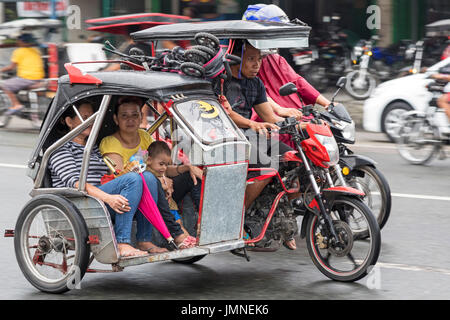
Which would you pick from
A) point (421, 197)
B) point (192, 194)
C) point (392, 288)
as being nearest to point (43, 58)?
point (421, 197)

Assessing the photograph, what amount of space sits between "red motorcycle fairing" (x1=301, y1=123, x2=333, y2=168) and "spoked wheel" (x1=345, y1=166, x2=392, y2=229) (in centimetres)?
128

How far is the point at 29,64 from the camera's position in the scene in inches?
576

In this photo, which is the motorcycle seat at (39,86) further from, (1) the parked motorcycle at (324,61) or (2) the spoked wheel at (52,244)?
(2) the spoked wheel at (52,244)

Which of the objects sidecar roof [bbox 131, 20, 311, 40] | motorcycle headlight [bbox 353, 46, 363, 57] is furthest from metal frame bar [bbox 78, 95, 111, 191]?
motorcycle headlight [bbox 353, 46, 363, 57]

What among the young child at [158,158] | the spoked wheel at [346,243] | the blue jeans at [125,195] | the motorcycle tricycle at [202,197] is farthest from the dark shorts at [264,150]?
the blue jeans at [125,195]

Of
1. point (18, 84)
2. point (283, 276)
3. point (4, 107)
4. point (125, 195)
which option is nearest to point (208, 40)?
point (125, 195)

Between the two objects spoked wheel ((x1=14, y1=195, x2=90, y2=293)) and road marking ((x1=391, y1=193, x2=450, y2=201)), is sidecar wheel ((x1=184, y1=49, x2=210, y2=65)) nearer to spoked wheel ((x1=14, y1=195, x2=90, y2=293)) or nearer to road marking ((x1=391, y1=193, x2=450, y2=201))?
spoked wheel ((x1=14, y1=195, x2=90, y2=293))

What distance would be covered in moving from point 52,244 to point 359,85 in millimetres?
11508

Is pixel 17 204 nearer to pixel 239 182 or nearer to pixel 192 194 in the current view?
pixel 192 194

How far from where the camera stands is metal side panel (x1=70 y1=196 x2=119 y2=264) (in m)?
5.58

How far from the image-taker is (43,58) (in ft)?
49.3

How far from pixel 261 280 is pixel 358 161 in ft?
5.60

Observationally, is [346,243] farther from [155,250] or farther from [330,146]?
[155,250]
